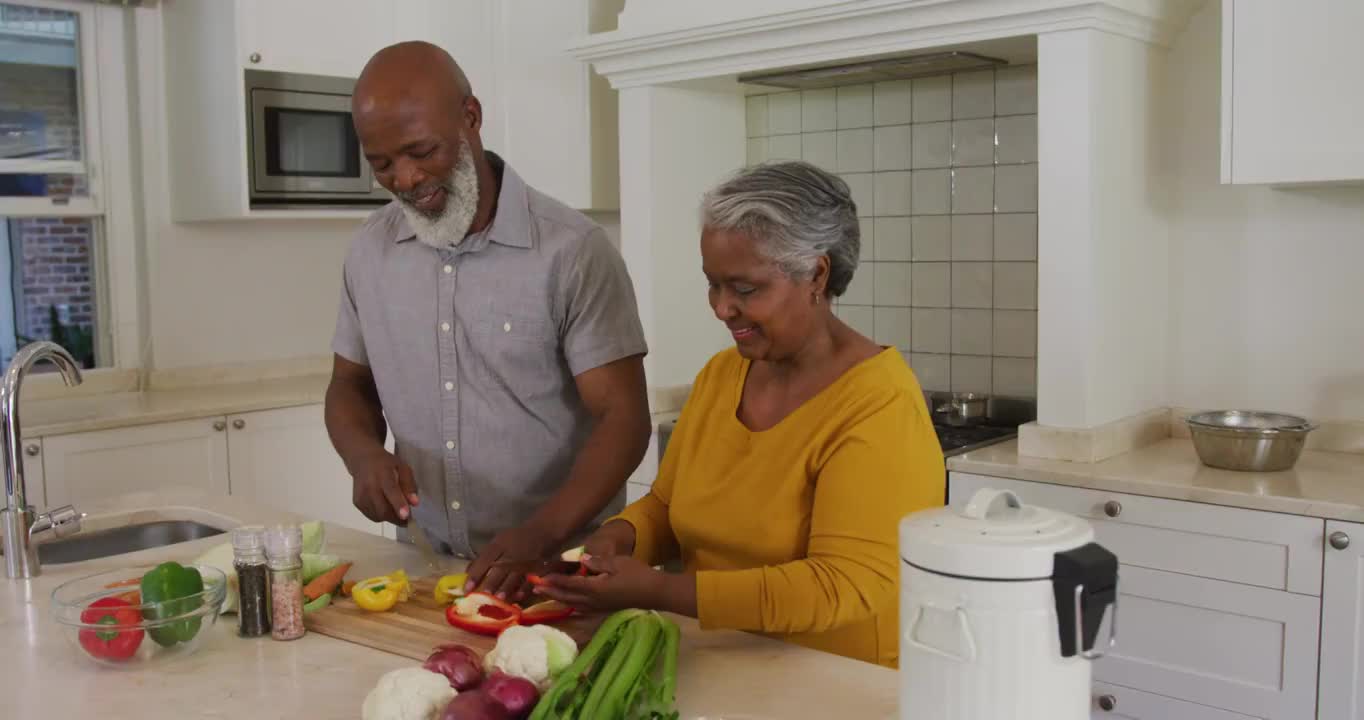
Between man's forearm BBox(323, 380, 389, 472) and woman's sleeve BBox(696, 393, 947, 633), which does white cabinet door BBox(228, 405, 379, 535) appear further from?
woman's sleeve BBox(696, 393, 947, 633)

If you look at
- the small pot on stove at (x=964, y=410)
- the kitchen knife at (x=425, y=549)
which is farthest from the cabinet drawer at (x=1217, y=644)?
the kitchen knife at (x=425, y=549)

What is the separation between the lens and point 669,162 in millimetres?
3807

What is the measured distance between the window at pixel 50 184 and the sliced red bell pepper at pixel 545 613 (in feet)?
9.67

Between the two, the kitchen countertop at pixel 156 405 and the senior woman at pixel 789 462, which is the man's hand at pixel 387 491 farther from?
the kitchen countertop at pixel 156 405

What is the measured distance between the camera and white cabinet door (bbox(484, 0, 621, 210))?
4090 millimetres

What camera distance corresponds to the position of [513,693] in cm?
137

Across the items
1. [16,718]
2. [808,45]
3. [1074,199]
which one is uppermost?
[808,45]

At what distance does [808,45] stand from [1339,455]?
158 cm

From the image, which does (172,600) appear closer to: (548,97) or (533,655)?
(533,655)

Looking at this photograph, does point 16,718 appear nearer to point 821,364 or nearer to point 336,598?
point 336,598

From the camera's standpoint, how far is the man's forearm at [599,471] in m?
2.05

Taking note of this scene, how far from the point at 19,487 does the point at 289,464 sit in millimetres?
1999

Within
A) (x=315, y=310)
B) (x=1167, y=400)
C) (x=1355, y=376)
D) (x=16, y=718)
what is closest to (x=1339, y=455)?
(x=1355, y=376)

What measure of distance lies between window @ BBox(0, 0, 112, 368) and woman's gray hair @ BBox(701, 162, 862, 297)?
→ 3024 millimetres
